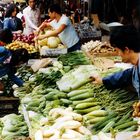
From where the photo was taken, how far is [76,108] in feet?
19.0

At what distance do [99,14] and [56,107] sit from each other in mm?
9345

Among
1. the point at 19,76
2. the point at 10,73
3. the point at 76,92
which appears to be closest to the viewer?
the point at 76,92

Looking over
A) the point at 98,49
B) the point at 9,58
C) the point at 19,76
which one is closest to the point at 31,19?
the point at 19,76

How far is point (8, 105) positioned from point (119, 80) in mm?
2944

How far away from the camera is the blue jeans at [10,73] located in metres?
8.50

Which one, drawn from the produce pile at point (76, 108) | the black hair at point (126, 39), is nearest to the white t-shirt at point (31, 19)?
the produce pile at point (76, 108)

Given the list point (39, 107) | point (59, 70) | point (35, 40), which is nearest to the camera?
point (39, 107)

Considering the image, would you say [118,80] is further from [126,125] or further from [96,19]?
[96,19]

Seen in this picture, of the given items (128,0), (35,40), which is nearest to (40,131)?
(35,40)

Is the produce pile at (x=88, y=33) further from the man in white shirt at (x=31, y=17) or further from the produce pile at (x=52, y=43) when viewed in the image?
the produce pile at (x=52, y=43)

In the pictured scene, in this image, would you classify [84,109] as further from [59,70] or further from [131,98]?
[59,70]

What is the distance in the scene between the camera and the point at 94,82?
629 cm

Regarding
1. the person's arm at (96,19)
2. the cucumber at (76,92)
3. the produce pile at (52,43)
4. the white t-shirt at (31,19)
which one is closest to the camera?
the cucumber at (76,92)

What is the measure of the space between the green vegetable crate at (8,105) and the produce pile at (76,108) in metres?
0.73
